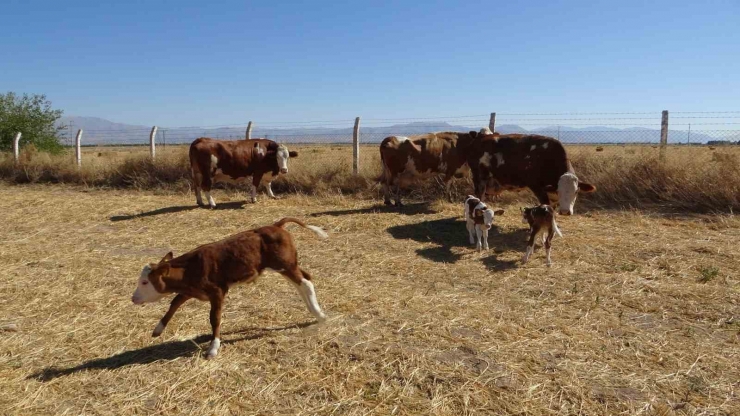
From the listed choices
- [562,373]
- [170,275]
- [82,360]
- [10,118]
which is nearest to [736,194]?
[562,373]

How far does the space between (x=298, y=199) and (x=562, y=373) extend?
31.2 ft

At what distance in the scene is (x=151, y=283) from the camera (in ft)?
13.9

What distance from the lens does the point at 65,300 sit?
5.75m

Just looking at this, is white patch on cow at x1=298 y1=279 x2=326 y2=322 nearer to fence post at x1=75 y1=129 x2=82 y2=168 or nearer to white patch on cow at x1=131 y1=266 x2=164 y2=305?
white patch on cow at x1=131 y1=266 x2=164 y2=305

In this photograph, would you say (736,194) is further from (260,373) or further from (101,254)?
(101,254)

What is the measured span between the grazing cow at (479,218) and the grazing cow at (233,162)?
5.67 meters

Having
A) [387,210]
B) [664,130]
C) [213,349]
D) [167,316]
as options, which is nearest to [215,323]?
[213,349]

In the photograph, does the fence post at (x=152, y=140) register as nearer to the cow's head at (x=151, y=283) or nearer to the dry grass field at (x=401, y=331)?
the dry grass field at (x=401, y=331)

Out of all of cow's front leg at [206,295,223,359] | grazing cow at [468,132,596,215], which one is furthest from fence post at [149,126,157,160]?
cow's front leg at [206,295,223,359]

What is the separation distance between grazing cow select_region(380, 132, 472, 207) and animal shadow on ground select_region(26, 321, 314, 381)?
7496mm

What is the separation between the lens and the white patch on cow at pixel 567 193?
335 inches

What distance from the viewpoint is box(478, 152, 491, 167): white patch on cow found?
1018 cm

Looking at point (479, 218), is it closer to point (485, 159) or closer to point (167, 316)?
point (485, 159)

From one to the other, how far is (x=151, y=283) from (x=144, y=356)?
26.9 inches
